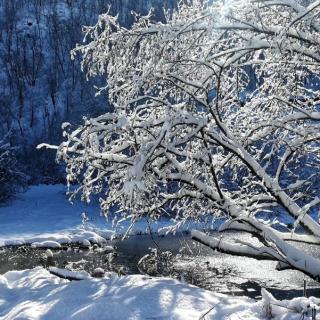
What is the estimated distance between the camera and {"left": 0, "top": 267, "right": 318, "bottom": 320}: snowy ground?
6109 mm

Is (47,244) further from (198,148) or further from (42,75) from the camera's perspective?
(42,75)

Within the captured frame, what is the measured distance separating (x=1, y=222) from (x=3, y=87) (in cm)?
2987

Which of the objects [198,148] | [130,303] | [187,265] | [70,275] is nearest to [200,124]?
[198,148]

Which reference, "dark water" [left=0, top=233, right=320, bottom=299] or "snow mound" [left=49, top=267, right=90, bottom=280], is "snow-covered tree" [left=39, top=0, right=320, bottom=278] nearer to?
"snow mound" [left=49, top=267, right=90, bottom=280]

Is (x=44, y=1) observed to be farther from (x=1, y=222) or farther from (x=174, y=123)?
(x=174, y=123)

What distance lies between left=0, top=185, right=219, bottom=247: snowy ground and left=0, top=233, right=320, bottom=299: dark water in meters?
2.19

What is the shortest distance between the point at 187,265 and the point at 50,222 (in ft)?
63.4

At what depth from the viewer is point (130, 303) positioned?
6.59 metres

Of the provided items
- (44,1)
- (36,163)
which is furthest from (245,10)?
(44,1)

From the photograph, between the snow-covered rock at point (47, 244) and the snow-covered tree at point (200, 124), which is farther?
the snow-covered rock at point (47, 244)

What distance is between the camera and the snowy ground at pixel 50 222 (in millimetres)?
26484

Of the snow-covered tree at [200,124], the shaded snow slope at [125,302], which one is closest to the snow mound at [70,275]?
the shaded snow slope at [125,302]

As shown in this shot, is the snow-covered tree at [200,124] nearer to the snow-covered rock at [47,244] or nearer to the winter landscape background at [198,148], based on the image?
the winter landscape background at [198,148]

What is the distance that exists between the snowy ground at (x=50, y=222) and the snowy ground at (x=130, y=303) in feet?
48.4
